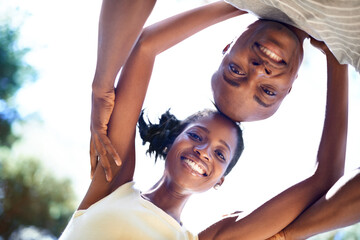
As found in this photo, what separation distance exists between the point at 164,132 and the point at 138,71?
15 centimetres

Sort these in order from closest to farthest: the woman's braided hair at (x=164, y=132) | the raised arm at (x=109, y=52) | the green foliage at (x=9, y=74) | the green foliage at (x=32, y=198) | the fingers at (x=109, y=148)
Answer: the raised arm at (x=109, y=52), the fingers at (x=109, y=148), the woman's braided hair at (x=164, y=132), the green foliage at (x=32, y=198), the green foliage at (x=9, y=74)

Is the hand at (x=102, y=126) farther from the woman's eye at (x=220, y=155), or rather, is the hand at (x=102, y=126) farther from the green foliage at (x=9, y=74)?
the green foliage at (x=9, y=74)

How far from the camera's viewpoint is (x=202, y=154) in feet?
2.28

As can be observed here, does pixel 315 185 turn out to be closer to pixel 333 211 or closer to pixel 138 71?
pixel 333 211

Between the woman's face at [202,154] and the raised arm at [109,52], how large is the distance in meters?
0.09

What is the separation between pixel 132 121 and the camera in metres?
0.68

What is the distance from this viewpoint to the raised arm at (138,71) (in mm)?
669

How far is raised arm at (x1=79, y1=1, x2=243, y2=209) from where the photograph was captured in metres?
0.67

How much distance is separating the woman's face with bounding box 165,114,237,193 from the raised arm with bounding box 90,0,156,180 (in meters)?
0.09

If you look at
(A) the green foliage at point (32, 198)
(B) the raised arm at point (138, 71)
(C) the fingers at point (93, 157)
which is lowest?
(A) the green foliage at point (32, 198)

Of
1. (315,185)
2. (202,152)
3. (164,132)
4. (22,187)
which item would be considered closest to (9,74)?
(22,187)

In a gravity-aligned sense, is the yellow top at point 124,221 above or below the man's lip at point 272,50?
below

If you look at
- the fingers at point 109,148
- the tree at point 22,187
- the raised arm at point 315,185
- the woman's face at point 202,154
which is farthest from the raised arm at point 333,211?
the tree at point 22,187

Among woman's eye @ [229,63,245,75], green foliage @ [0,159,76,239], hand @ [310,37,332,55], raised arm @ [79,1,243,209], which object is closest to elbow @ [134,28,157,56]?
raised arm @ [79,1,243,209]
